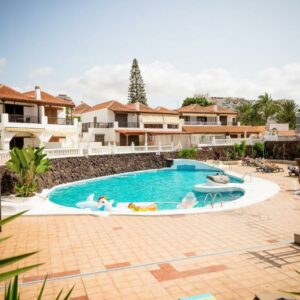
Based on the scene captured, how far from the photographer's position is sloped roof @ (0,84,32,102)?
31013mm

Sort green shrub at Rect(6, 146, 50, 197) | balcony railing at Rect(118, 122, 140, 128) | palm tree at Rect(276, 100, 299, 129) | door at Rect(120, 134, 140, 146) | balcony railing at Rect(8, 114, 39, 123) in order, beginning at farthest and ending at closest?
palm tree at Rect(276, 100, 299, 129) < balcony railing at Rect(118, 122, 140, 128) < door at Rect(120, 134, 140, 146) < balcony railing at Rect(8, 114, 39, 123) < green shrub at Rect(6, 146, 50, 197)

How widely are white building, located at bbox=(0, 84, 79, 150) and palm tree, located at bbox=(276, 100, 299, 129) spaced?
48.1 m

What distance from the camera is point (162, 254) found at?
8797 mm

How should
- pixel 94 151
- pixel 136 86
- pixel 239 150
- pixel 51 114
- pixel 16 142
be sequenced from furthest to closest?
pixel 136 86 < pixel 239 150 < pixel 51 114 < pixel 16 142 < pixel 94 151

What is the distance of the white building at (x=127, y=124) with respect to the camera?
43.8 meters

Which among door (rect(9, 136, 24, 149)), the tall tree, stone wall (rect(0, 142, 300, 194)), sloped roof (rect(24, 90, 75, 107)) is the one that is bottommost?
stone wall (rect(0, 142, 300, 194))

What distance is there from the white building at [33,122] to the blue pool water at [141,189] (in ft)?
29.9

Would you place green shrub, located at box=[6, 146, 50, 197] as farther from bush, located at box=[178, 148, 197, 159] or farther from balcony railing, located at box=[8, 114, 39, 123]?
bush, located at box=[178, 148, 197, 159]

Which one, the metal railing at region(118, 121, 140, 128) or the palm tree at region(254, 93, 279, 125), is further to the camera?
the palm tree at region(254, 93, 279, 125)

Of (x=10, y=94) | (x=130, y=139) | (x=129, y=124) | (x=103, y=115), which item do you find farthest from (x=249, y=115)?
(x=10, y=94)

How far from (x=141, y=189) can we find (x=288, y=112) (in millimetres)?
50932

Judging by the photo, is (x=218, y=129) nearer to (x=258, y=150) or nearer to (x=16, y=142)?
(x=258, y=150)

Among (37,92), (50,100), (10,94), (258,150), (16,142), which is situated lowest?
(258,150)

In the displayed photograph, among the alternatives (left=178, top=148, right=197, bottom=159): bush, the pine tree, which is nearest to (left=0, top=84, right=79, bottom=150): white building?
(left=178, top=148, right=197, bottom=159): bush
